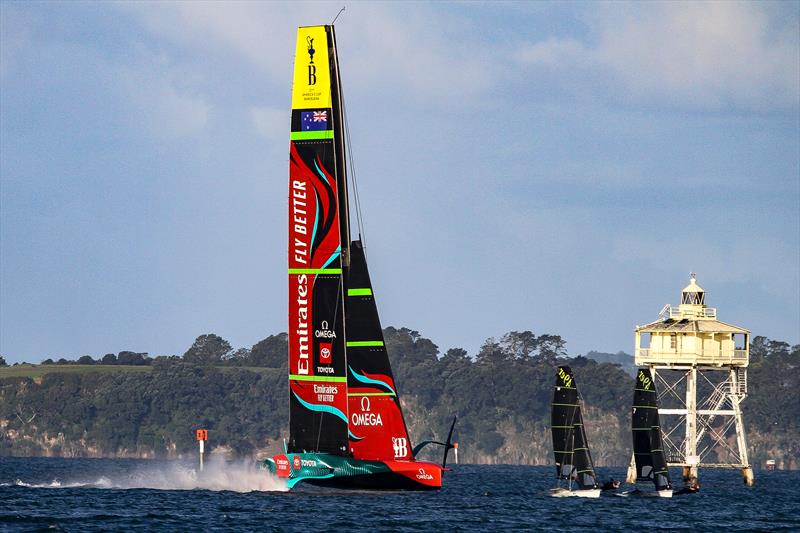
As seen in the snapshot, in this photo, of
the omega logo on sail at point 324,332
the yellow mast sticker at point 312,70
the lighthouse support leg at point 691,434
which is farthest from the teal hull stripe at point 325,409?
the lighthouse support leg at point 691,434

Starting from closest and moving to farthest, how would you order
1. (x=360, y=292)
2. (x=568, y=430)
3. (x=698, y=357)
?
1. (x=360, y=292)
2. (x=568, y=430)
3. (x=698, y=357)

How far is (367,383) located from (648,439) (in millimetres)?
19778

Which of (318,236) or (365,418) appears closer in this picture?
(318,236)

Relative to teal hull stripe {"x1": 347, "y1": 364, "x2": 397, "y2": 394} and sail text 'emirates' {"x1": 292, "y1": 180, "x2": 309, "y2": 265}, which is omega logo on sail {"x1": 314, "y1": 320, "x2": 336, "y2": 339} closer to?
teal hull stripe {"x1": 347, "y1": 364, "x2": 397, "y2": 394}

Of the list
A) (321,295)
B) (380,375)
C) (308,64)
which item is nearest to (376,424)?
(380,375)

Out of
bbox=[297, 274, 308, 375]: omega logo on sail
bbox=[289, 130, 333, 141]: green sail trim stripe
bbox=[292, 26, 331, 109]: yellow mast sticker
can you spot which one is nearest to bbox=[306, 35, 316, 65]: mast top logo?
bbox=[292, 26, 331, 109]: yellow mast sticker

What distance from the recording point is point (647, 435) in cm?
7631

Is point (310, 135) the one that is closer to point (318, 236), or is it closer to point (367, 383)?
point (318, 236)

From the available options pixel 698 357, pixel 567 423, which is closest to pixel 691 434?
pixel 698 357

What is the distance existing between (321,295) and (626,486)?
1345 inches

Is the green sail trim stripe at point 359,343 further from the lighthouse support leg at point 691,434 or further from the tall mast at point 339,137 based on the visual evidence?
the lighthouse support leg at point 691,434

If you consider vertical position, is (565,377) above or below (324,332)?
below

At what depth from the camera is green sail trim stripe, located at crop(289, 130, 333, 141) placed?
6019 cm

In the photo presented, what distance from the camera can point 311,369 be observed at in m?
60.5
